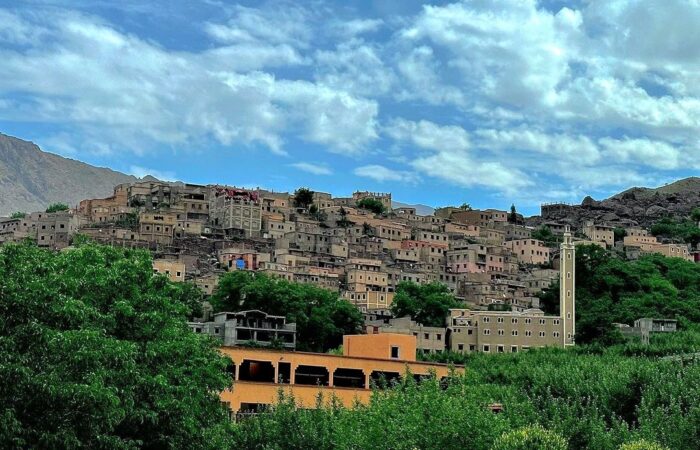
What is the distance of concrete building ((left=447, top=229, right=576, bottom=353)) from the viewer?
75312 mm

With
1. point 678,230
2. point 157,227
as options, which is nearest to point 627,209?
point 678,230

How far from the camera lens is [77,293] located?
28078 millimetres

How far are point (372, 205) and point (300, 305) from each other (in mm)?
57352

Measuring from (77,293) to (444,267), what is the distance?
259ft

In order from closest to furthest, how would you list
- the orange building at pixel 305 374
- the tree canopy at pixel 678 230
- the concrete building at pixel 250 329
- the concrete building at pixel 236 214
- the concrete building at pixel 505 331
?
the orange building at pixel 305 374, the concrete building at pixel 250 329, the concrete building at pixel 505 331, the concrete building at pixel 236 214, the tree canopy at pixel 678 230

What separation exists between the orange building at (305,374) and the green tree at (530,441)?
2265 centimetres

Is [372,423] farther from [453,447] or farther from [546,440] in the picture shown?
[546,440]

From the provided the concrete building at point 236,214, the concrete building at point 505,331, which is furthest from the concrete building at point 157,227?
the concrete building at point 505,331

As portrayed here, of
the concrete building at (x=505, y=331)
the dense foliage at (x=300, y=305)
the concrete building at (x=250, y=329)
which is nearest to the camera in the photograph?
the concrete building at (x=250, y=329)

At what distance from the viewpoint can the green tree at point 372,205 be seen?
417ft

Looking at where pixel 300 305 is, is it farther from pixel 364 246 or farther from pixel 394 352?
pixel 364 246

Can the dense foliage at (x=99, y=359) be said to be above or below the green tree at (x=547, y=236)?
below

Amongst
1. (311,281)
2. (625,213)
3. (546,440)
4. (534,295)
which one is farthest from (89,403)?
(625,213)

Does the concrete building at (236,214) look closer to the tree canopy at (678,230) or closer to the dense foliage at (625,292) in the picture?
the dense foliage at (625,292)
